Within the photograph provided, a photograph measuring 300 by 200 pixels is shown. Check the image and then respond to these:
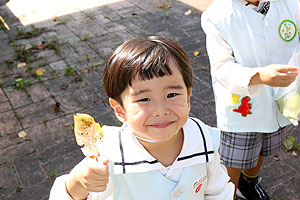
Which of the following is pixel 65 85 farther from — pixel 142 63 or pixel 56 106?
pixel 142 63

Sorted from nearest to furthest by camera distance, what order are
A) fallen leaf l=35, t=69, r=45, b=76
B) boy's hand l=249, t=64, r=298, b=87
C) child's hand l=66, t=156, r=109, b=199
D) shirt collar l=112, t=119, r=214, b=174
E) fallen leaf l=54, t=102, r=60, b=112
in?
child's hand l=66, t=156, r=109, b=199 → shirt collar l=112, t=119, r=214, b=174 → boy's hand l=249, t=64, r=298, b=87 → fallen leaf l=54, t=102, r=60, b=112 → fallen leaf l=35, t=69, r=45, b=76

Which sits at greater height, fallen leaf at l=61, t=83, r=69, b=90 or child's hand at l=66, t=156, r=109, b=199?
child's hand at l=66, t=156, r=109, b=199

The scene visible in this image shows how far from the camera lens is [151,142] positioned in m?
1.46

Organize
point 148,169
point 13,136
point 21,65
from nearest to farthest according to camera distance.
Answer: point 148,169
point 13,136
point 21,65

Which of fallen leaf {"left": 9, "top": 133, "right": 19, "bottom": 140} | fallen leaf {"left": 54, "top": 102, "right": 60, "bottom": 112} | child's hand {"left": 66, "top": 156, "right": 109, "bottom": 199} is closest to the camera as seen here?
child's hand {"left": 66, "top": 156, "right": 109, "bottom": 199}

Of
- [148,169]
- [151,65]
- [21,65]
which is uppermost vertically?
[151,65]

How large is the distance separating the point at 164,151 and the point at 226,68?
0.68 metres

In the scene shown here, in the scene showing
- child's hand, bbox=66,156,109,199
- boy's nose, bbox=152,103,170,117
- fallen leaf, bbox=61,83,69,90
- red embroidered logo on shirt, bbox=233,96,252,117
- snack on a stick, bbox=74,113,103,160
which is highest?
boy's nose, bbox=152,103,170,117

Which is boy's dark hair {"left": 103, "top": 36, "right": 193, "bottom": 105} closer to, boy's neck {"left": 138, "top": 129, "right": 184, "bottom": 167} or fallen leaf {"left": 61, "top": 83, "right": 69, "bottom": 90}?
boy's neck {"left": 138, "top": 129, "right": 184, "bottom": 167}

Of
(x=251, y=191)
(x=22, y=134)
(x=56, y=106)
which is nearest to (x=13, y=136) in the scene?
(x=22, y=134)

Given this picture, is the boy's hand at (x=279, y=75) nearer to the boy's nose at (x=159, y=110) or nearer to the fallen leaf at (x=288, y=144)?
the boy's nose at (x=159, y=110)

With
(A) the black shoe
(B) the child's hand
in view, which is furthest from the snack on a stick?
(A) the black shoe

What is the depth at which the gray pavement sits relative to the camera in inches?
115

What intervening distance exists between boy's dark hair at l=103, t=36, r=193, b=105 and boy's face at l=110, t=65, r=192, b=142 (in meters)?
0.02
